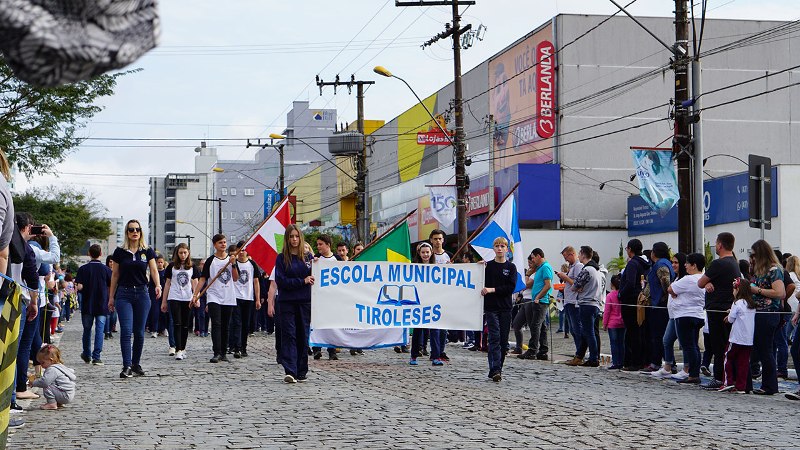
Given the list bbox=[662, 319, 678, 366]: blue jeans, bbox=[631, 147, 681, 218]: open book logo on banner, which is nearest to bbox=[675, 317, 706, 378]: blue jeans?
bbox=[662, 319, 678, 366]: blue jeans

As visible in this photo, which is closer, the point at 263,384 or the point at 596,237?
the point at 263,384

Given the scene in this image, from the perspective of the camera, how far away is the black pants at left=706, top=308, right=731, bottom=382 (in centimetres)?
1422

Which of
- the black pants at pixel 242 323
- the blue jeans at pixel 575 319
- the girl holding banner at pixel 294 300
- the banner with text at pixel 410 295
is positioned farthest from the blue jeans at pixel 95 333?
the blue jeans at pixel 575 319

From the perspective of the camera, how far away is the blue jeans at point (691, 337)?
1466cm

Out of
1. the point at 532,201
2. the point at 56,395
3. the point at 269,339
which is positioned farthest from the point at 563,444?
the point at 532,201

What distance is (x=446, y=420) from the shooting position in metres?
9.77

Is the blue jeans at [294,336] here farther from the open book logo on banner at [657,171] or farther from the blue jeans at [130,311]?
the open book logo on banner at [657,171]

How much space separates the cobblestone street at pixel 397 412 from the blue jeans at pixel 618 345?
33.8 inches

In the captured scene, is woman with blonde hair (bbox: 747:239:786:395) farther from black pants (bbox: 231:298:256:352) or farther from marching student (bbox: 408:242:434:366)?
black pants (bbox: 231:298:256:352)

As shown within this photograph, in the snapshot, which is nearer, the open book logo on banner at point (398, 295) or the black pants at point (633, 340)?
the open book logo on banner at point (398, 295)

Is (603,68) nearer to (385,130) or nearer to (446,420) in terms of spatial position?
(385,130)

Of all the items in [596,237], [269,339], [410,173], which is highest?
[410,173]

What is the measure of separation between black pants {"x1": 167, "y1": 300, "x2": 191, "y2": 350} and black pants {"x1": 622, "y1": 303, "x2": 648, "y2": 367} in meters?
6.98

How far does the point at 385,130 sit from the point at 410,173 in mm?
7485
